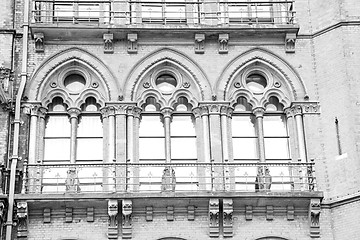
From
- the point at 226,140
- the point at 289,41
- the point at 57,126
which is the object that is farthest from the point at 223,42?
the point at 57,126

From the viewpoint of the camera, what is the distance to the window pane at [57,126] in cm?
2130

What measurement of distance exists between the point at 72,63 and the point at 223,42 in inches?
154

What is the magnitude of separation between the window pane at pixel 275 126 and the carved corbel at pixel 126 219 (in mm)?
4217

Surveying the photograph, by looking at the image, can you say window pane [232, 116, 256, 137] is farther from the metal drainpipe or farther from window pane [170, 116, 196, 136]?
the metal drainpipe

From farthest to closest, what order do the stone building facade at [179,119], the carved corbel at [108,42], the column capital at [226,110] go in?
the carved corbel at [108,42] < the column capital at [226,110] < the stone building facade at [179,119]

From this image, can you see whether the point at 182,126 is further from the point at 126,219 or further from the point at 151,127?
the point at 126,219

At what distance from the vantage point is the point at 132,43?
864 inches

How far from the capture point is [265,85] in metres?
22.2

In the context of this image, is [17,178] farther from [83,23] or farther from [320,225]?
[320,225]

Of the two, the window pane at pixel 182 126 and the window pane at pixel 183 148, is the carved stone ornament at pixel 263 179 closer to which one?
the window pane at pixel 183 148

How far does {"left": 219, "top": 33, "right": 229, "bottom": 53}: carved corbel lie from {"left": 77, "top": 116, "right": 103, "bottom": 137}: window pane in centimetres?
365

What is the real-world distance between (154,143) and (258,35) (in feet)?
13.1

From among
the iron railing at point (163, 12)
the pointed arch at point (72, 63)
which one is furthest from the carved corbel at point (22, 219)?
the iron railing at point (163, 12)

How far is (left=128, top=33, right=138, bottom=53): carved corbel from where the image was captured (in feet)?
71.7
